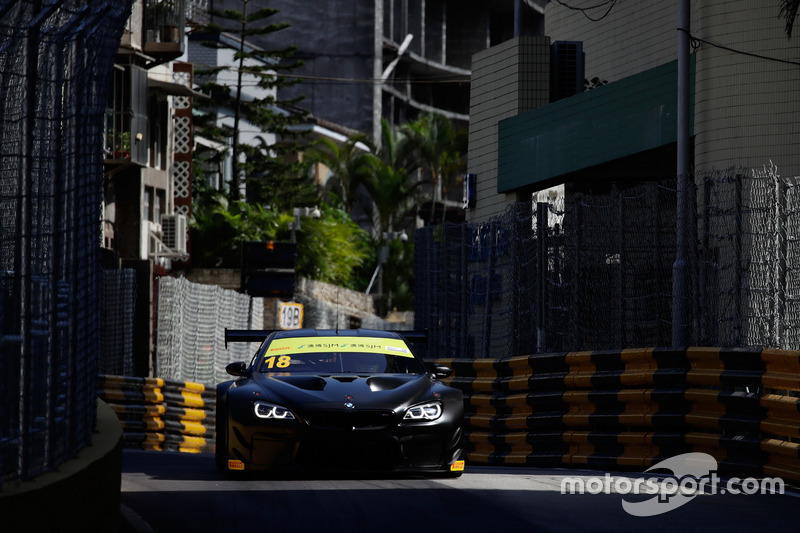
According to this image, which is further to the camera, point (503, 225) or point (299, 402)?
point (503, 225)

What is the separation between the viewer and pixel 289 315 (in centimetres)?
3475

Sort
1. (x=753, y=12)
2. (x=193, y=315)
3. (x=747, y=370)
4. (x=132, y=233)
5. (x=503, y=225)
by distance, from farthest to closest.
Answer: (x=132, y=233) < (x=193, y=315) < (x=753, y=12) < (x=503, y=225) < (x=747, y=370)

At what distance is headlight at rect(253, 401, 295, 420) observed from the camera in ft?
38.9

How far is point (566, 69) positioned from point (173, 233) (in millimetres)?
20863

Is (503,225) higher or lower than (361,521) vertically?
higher

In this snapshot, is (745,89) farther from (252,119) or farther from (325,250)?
(252,119)

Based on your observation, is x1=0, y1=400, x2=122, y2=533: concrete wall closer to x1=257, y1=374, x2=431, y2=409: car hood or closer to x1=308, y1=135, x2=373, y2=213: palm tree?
x1=257, y1=374, x2=431, y2=409: car hood

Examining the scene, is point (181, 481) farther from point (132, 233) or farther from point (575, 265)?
point (132, 233)

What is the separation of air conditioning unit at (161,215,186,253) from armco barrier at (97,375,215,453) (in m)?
24.2

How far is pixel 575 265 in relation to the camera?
17.9 m

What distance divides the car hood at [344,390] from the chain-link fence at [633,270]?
441 cm

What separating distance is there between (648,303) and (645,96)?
6.91 m

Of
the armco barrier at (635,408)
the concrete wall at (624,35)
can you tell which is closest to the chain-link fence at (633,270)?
the armco barrier at (635,408)

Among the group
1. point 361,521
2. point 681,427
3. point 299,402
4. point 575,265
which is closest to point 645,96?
point 575,265
